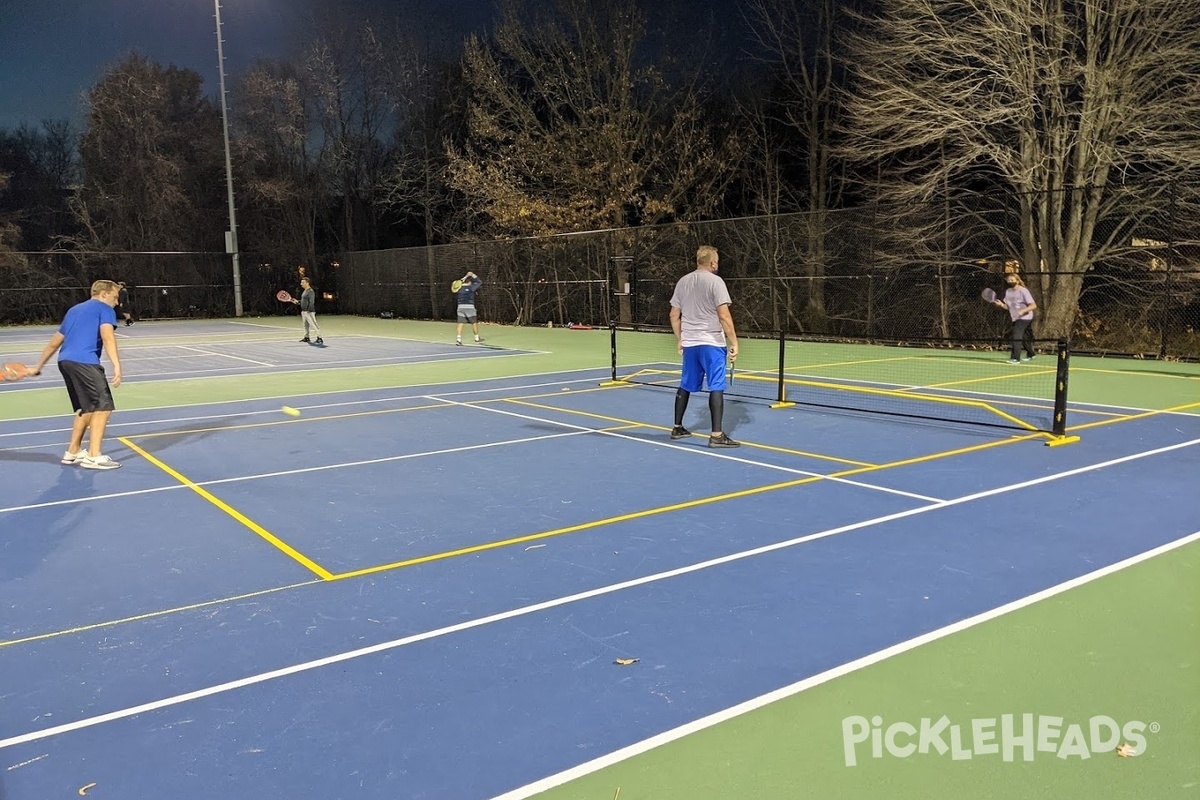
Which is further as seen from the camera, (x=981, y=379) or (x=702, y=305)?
(x=981, y=379)

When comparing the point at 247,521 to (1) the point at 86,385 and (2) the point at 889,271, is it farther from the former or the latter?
(2) the point at 889,271

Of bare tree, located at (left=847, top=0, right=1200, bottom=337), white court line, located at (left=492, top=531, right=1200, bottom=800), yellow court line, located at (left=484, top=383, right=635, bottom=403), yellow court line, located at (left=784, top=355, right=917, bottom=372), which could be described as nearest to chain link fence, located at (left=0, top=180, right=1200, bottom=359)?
bare tree, located at (left=847, top=0, right=1200, bottom=337)

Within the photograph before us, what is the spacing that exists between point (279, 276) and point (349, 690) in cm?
4132

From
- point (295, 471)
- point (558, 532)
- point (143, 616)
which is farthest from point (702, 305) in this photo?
point (143, 616)

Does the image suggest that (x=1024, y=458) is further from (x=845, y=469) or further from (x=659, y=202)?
(x=659, y=202)

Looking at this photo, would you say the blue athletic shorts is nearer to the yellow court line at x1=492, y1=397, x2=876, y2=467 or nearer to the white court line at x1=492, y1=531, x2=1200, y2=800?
the yellow court line at x1=492, y1=397, x2=876, y2=467

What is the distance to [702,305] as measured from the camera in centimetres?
866

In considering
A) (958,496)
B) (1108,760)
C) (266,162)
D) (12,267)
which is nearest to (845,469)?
(958,496)

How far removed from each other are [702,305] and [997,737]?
5.68 m

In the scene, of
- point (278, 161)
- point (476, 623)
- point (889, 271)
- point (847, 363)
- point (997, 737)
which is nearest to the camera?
point (997, 737)

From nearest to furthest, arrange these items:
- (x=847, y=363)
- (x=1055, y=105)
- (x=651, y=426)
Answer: (x=651, y=426) → (x=847, y=363) → (x=1055, y=105)

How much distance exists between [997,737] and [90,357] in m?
8.17

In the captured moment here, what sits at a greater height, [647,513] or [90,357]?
[90,357]

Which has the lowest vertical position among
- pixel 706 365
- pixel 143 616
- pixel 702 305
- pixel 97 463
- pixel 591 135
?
pixel 143 616
